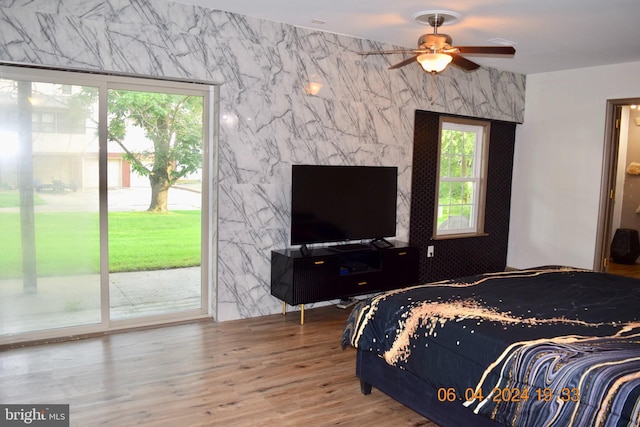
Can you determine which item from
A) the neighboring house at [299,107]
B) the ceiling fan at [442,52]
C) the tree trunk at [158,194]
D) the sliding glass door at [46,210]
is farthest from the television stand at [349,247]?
the sliding glass door at [46,210]

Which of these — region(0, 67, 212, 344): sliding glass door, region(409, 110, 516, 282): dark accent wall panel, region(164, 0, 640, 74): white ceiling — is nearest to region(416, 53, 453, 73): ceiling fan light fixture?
region(164, 0, 640, 74): white ceiling

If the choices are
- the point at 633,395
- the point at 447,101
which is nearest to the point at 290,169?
the point at 447,101

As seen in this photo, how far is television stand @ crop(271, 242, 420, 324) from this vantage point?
4.53 meters

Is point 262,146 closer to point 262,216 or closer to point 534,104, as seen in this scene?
point 262,216

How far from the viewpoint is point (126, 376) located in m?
3.40

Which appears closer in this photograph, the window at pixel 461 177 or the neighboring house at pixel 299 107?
the neighboring house at pixel 299 107

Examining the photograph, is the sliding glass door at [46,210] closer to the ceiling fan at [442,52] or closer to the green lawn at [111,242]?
the green lawn at [111,242]

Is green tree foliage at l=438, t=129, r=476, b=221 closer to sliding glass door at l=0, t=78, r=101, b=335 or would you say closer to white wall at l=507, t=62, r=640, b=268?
white wall at l=507, t=62, r=640, b=268

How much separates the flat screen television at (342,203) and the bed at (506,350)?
1.73m

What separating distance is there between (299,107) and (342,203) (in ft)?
3.42

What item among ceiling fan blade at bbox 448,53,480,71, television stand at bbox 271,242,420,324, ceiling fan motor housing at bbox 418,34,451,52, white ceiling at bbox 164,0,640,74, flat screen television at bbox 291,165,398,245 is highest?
white ceiling at bbox 164,0,640,74

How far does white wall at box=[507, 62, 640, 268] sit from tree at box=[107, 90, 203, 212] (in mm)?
4504

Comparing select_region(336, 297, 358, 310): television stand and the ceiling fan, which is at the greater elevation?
the ceiling fan

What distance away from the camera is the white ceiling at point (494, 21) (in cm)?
393
